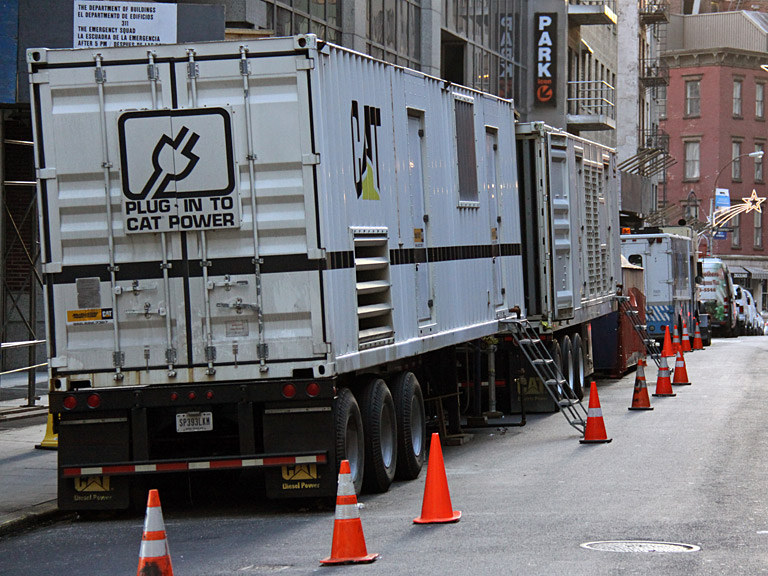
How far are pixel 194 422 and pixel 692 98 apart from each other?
80541 millimetres

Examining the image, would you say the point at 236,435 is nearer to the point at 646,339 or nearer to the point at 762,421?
the point at 762,421

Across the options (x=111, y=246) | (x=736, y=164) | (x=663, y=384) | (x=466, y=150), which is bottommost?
(x=663, y=384)

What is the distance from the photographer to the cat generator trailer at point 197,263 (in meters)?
10.8

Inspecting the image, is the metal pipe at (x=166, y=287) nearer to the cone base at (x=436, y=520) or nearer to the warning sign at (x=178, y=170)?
the warning sign at (x=178, y=170)

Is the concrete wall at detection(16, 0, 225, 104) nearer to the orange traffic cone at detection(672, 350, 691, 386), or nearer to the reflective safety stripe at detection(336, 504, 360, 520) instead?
the orange traffic cone at detection(672, 350, 691, 386)

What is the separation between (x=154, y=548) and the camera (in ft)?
23.1

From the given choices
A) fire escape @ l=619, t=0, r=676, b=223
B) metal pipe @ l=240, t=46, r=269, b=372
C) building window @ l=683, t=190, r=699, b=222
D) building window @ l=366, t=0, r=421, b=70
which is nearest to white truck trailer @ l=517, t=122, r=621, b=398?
building window @ l=366, t=0, r=421, b=70

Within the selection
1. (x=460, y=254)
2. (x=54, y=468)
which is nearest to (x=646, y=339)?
(x=460, y=254)

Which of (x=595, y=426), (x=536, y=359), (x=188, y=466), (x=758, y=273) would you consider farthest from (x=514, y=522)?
(x=758, y=273)

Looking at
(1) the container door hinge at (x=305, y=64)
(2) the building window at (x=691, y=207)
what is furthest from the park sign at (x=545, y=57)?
(2) the building window at (x=691, y=207)

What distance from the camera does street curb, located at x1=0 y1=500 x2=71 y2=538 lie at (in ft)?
35.1

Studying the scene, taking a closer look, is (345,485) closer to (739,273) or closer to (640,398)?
(640,398)

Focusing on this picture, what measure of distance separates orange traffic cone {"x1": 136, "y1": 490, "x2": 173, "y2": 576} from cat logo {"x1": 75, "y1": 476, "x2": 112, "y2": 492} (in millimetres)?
4157

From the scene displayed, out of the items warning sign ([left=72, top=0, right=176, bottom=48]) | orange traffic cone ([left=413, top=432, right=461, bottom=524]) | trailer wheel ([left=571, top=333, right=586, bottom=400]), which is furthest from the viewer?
trailer wheel ([left=571, top=333, right=586, bottom=400])
